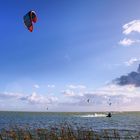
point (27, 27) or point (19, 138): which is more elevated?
point (27, 27)

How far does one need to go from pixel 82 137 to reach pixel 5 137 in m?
6.83

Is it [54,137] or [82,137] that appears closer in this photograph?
[54,137]

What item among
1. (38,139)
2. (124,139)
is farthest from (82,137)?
(124,139)

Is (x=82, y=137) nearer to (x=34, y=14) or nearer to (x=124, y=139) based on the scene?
(x=124, y=139)

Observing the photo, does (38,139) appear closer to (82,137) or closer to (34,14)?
(82,137)

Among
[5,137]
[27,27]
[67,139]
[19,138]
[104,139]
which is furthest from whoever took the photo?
[104,139]

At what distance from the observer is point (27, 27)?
2031cm

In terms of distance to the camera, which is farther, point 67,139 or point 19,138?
point 19,138

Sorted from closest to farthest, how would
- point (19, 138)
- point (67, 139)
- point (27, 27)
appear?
point (27, 27)
point (67, 139)
point (19, 138)

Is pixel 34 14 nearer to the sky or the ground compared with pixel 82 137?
nearer to the sky

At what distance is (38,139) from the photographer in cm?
3133

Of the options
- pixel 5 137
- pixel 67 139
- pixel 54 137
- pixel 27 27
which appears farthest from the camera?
pixel 5 137

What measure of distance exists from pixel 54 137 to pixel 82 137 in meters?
4.64

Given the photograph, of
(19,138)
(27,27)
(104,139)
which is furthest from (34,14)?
(104,139)
